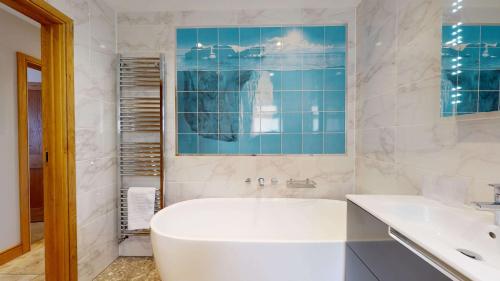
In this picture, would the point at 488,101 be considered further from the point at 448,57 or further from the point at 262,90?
the point at 262,90

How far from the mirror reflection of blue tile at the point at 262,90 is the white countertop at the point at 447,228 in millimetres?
1167

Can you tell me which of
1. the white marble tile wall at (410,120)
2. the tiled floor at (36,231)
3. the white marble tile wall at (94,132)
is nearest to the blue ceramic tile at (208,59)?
the white marble tile wall at (94,132)

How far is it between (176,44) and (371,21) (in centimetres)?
180

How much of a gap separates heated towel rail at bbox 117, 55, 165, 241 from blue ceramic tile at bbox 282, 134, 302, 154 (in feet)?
3.91

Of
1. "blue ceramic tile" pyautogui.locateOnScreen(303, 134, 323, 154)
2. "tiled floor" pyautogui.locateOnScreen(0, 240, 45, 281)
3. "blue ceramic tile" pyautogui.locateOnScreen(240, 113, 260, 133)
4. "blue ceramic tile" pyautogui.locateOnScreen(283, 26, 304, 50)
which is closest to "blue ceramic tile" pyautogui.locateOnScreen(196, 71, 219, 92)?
"blue ceramic tile" pyautogui.locateOnScreen(240, 113, 260, 133)

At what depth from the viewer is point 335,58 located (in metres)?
2.33

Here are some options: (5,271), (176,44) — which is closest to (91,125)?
(176,44)

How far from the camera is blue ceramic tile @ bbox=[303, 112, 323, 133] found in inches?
92.4

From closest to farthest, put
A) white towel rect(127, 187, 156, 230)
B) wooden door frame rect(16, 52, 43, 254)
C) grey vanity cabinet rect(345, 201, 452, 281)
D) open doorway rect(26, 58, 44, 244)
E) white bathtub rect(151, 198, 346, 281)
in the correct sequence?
grey vanity cabinet rect(345, 201, 452, 281) → white bathtub rect(151, 198, 346, 281) → white towel rect(127, 187, 156, 230) → wooden door frame rect(16, 52, 43, 254) → open doorway rect(26, 58, 44, 244)

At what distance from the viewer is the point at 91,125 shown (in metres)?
1.97

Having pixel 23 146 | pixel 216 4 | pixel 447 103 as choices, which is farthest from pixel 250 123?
pixel 23 146

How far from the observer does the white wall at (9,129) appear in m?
2.32

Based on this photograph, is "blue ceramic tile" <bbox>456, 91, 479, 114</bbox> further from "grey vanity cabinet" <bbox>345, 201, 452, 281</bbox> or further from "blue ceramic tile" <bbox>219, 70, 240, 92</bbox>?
"blue ceramic tile" <bbox>219, 70, 240, 92</bbox>

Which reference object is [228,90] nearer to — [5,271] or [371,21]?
[371,21]
